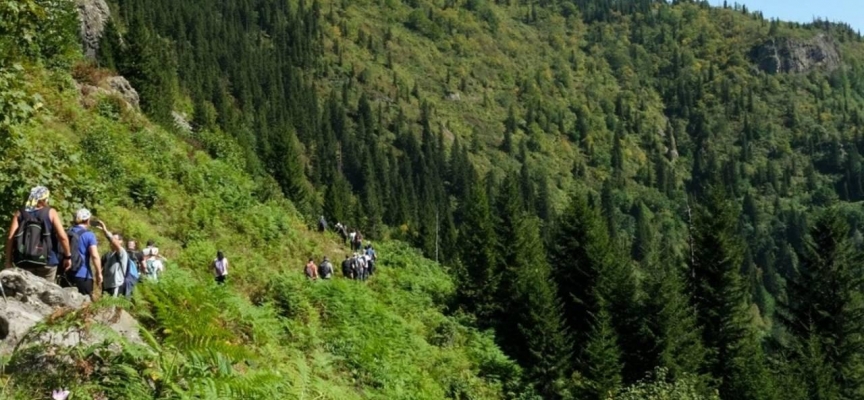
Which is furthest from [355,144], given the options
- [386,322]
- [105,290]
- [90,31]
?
[105,290]

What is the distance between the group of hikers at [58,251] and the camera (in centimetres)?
810

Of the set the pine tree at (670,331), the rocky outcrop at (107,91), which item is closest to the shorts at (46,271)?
the rocky outcrop at (107,91)

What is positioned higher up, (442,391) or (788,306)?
(442,391)

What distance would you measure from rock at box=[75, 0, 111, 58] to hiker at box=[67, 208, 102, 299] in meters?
34.0

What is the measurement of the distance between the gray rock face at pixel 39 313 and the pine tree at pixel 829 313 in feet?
131

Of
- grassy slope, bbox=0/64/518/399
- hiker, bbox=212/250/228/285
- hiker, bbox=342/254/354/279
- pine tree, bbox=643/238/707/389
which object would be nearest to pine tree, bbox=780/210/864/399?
pine tree, bbox=643/238/707/389

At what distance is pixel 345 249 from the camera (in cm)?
3597

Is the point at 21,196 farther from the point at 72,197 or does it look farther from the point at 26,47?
the point at 26,47

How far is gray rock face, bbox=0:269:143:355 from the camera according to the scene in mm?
6414

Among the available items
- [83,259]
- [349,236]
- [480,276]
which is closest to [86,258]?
[83,259]

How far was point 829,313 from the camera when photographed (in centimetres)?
4472

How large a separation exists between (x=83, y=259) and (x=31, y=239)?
38.4 inches

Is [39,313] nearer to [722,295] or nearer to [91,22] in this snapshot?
[722,295]

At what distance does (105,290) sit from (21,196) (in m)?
2.20
